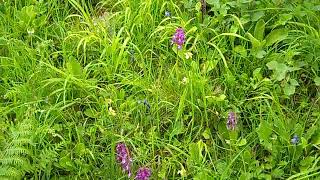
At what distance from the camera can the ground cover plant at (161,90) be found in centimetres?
296

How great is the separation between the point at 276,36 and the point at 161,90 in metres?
0.72

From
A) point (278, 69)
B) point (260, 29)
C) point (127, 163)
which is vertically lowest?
point (127, 163)

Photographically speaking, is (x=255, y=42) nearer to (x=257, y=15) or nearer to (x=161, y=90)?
(x=257, y=15)

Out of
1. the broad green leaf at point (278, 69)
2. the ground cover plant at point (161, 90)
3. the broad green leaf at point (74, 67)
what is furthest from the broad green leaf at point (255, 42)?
the broad green leaf at point (74, 67)

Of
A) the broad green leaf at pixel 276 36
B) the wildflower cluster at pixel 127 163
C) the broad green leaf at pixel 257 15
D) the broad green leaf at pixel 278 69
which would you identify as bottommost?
the wildflower cluster at pixel 127 163

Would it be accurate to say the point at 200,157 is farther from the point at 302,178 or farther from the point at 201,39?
the point at 201,39

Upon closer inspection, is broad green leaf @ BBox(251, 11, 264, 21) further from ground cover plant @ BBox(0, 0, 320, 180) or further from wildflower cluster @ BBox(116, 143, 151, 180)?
wildflower cluster @ BBox(116, 143, 151, 180)

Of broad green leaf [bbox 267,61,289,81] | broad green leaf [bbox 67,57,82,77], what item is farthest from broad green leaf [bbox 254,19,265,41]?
broad green leaf [bbox 67,57,82,77]

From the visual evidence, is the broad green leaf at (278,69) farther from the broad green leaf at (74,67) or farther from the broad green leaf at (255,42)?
the broad green leaf at (74,67)

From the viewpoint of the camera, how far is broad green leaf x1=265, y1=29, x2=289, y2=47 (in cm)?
345

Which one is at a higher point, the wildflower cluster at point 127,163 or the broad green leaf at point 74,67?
the broad green leaf at point 74,67

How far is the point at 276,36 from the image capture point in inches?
137

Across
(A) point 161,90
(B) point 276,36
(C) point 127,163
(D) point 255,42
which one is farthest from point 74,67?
(B) point 276,36

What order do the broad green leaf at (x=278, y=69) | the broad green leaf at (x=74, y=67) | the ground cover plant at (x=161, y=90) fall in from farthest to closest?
the broad green leaf at (x=74, y=67) → the broad green leaf at (x=278, y=69) → the ground cover plant at (x=161, y=90)
